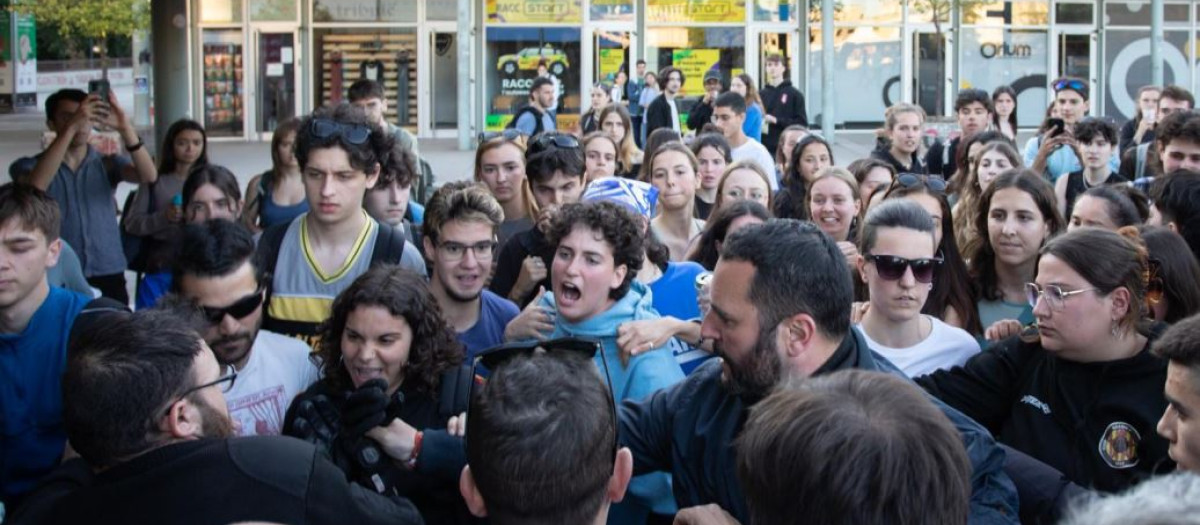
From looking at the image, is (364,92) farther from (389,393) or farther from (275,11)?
(275,11)

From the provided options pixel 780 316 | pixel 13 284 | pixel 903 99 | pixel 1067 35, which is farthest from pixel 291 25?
pixel 780 316

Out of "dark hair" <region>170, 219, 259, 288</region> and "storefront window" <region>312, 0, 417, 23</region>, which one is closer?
"dark hair" <region>170, 219, 259, 288</region>

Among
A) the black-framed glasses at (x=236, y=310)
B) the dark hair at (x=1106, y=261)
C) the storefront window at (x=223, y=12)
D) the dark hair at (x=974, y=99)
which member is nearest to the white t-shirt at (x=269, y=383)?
the black-framed glasses at (x=236, y=310)

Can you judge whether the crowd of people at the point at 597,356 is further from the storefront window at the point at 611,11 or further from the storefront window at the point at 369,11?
the storefront window at the point at 369,11

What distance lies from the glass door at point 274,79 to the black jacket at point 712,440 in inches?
1040

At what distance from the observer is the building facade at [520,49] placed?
1110 inches

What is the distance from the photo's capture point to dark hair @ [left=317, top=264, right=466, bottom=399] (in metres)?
3.95

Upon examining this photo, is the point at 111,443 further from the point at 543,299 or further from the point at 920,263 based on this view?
the point at 920,263

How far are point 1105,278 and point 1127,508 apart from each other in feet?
8.37

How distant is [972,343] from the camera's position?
4.44 meters

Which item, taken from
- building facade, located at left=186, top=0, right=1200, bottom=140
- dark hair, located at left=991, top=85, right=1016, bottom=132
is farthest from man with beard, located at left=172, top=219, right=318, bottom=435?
building facade, located at left=186, top=0, right=1200, bottom=140

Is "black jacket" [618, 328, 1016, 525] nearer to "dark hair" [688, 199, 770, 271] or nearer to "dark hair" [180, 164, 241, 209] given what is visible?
"dark hair" [688, 199, 770, 271]

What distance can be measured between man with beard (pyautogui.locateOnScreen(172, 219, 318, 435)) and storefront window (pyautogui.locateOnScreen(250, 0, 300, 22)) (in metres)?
25.1

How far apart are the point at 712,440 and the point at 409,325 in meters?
1.38
